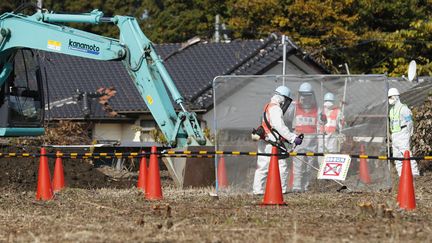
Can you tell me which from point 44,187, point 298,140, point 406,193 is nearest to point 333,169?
point 298,140

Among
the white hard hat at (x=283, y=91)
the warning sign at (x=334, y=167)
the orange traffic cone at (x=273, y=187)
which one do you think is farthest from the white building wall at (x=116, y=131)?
the orange traffic cone at (x=273, y=187)

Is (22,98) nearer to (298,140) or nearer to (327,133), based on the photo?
(327,133)

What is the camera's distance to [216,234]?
11.0 m

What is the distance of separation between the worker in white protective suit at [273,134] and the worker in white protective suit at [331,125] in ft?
2.86

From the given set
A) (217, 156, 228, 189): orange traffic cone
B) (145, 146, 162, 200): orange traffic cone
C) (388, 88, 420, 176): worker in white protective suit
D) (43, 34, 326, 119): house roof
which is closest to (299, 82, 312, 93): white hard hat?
(217, 156, 228, 189): orange traffic cone

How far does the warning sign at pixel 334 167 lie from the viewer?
52.1ft

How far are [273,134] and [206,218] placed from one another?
4.38 meters

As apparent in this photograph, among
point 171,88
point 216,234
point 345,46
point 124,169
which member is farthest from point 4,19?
point 345,46

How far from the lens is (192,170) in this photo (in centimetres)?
1969

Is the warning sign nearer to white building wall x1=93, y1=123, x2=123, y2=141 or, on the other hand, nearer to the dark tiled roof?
the dark tiled roof

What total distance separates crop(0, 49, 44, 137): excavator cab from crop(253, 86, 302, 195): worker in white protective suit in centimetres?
693

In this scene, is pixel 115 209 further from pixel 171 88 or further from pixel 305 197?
pixel 171 88

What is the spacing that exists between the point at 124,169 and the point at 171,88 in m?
5.97

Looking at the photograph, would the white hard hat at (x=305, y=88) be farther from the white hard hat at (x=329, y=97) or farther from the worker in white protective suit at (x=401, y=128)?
the worker in white protective suit at (x=401, y=128)
